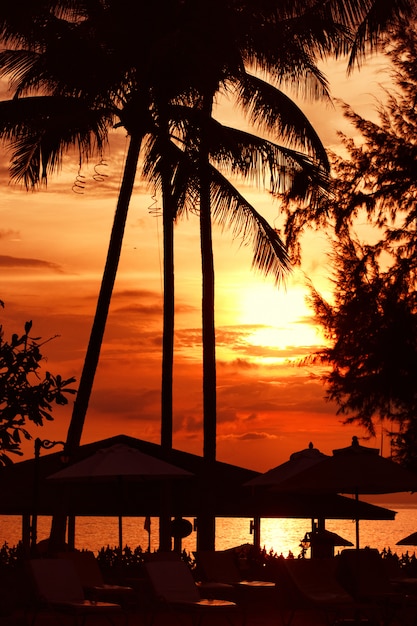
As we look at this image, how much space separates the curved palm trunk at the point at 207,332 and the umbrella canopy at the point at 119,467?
Result: 5.07 m

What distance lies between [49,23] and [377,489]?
11568mm

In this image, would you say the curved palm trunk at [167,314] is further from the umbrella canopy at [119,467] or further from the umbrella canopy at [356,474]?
the umbrella canopy at [356,474]

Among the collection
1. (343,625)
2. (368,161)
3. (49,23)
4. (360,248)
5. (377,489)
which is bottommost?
(343,625)

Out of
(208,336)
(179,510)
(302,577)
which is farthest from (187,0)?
(302,577)

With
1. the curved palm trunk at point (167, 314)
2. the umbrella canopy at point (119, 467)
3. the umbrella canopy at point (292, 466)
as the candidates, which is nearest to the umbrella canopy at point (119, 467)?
the umbrella canopy at point (119, 467)

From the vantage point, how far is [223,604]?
13.4 meters

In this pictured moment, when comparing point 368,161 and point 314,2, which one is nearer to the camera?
point 314,2

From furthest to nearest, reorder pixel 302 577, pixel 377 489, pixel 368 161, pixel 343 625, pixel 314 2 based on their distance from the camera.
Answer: pixel 368 161 → pixel 314 2 → pixel 377 489 → pixel 302 577 → pixel 343 625

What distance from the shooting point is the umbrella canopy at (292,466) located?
18.6 m

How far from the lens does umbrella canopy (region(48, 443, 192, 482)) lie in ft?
53.8

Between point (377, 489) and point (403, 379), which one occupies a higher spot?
point (403, 379)

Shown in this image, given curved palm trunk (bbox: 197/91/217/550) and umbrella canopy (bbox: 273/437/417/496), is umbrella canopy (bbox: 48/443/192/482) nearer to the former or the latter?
umbrella canopy (bbox: 273/437/417/496)

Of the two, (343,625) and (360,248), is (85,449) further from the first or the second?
(343,625)

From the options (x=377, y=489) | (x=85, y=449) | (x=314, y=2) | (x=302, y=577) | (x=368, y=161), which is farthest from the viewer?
(x=368, y=161)
